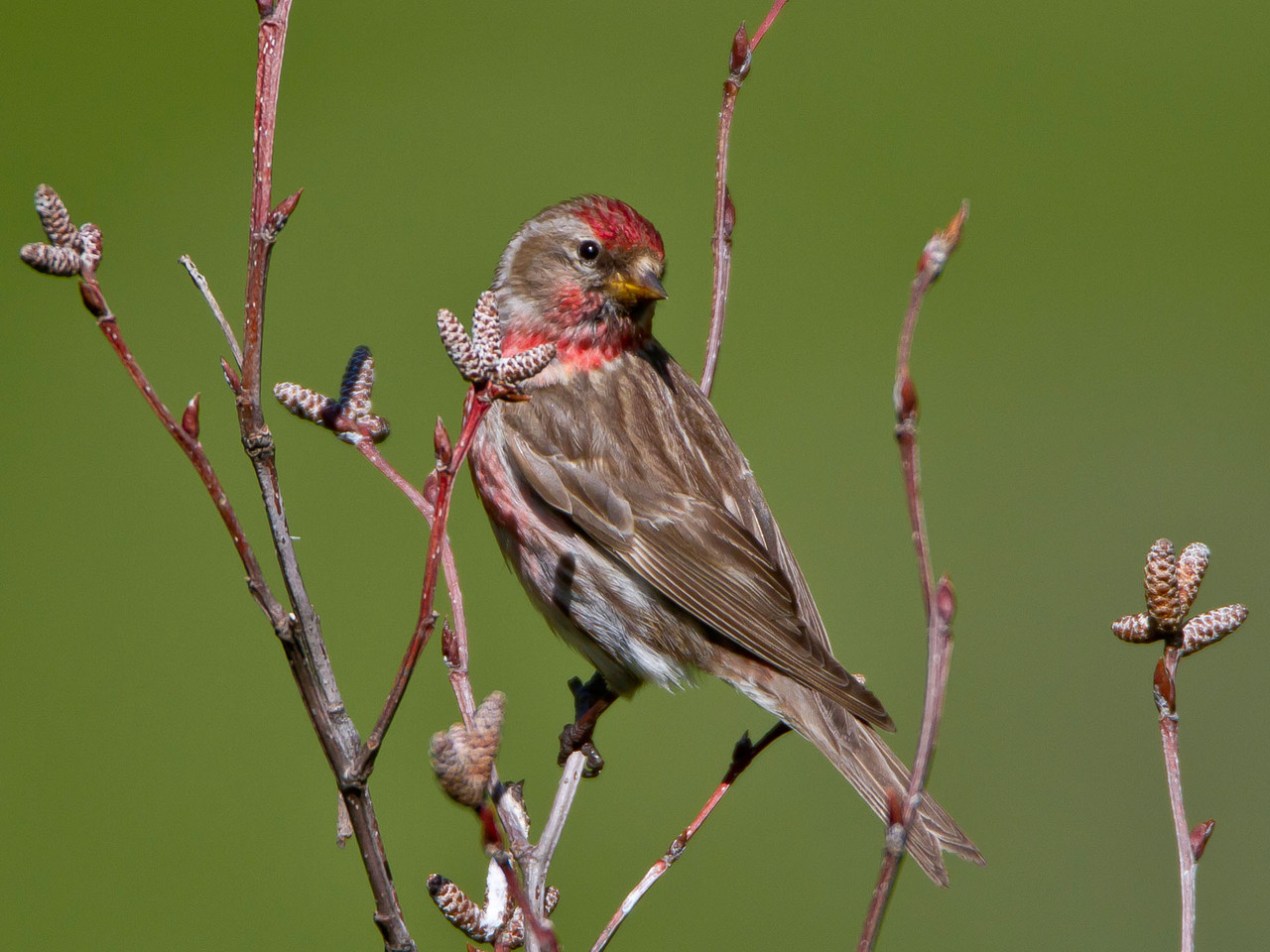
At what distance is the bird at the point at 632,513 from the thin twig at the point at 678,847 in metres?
0.84

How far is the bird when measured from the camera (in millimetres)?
→ 3678

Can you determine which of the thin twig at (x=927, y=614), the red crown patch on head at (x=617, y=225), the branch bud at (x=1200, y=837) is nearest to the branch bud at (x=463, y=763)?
the thin twig at (x=927, y=614)

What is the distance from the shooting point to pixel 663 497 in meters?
3.77

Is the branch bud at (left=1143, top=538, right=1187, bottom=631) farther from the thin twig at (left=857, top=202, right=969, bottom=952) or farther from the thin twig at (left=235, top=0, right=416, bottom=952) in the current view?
the thin twig at (left=235, top=0, right=416, bottom=952)

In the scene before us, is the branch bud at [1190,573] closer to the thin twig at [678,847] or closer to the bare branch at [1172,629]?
the bare branch at [1172,629]

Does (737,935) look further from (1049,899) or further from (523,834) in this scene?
(523,834)

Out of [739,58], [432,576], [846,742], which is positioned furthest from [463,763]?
[846,742]

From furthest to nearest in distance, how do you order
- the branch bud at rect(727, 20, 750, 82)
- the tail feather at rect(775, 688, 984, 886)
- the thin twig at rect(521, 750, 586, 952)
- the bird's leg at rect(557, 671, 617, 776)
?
the tail feather at rect(775, 688, 984, 886) → the bird's leg at rect(557, 671, 617, 776) → the branch bud at rect(727, 20, 750, 82) → the thin twig at rect(521, 750, 586, 952)

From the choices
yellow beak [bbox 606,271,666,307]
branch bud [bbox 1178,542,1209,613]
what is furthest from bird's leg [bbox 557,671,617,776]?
branch bud [bbox 1178,542,1209,613]

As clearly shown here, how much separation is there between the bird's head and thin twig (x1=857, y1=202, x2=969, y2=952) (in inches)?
83.8

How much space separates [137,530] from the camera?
6.62m

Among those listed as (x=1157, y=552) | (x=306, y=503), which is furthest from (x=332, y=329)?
(x=1157, y=552)

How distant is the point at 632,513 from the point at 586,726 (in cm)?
62

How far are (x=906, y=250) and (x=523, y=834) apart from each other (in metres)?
6.31
